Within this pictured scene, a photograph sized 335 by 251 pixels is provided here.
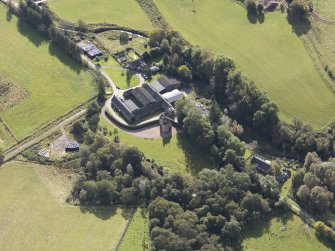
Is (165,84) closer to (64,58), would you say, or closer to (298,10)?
(64,58)

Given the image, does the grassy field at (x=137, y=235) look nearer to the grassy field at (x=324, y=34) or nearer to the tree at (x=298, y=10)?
the grassy field at (x=324, y=34)

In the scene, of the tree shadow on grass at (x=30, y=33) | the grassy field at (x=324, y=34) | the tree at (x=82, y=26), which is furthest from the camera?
the tree at (x=82, y=26)

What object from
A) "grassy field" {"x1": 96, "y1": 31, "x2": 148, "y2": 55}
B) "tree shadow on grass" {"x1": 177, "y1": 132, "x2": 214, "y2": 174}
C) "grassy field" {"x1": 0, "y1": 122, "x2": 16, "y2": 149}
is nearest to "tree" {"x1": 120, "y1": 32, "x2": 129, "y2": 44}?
"grassy field" {"x1": 96, "y1": 31, "x2": 148, "y2": 55}

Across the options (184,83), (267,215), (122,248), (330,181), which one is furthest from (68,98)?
(330,181)

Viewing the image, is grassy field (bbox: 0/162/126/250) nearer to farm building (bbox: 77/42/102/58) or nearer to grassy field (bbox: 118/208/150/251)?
grassy field (bbox: 118/208/150/251)

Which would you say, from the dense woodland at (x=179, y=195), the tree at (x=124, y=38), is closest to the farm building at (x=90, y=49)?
the tree at (x=124, y=38)

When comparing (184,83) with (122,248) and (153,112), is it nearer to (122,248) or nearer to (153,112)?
(153,112)
